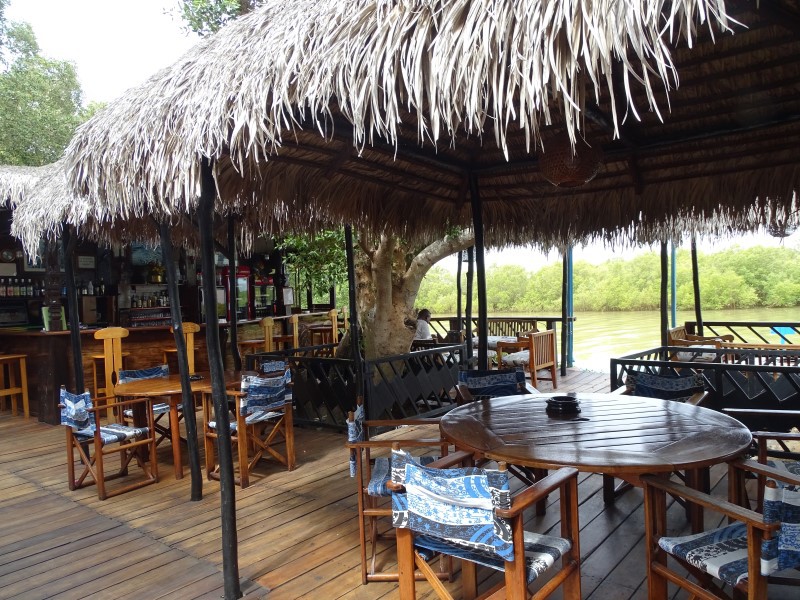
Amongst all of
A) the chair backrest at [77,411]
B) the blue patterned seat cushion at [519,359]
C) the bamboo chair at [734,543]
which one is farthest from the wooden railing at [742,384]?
the chair backrest at [77,411]

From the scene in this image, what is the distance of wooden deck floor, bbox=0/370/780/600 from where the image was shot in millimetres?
2350

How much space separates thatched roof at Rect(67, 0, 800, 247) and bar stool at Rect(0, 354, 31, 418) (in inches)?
146

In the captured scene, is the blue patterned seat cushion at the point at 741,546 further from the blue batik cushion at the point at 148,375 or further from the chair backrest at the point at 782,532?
the blue batik cushion at the point at 148,375

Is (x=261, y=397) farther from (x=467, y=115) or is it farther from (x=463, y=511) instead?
(x=467, y=115)

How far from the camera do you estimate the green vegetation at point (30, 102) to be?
A: 48.6ft

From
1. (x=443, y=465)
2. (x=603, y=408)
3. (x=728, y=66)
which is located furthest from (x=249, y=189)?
(x=728, y=66)

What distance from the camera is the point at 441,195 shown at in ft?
15.7

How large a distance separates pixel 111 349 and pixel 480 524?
5.17 m

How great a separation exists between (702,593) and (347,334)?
537 centimetres

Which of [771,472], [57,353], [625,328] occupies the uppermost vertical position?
[57,353]

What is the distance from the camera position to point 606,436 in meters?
2.22

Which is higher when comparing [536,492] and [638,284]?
[638,284]

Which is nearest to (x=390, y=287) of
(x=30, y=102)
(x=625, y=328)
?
(x=625, y=328)

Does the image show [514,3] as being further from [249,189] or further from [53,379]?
[53,379]
